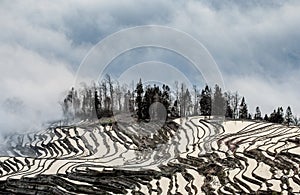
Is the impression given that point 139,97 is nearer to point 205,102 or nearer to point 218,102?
point 205,102

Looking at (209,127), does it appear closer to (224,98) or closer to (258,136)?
(258,136)

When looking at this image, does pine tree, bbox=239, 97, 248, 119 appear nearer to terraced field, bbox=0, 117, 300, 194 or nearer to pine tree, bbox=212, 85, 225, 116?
pine tree, bbox=212, 85, 225, 116

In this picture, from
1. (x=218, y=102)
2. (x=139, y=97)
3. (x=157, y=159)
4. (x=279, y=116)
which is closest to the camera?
(x=157, y=159)

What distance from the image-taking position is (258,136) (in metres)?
36.8

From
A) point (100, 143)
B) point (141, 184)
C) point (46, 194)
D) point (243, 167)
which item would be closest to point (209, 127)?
point (100, 143)

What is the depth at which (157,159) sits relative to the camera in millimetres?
31703

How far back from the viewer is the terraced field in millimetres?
24672

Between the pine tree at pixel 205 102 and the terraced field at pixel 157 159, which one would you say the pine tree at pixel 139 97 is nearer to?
the terraced field at pixel 157 159

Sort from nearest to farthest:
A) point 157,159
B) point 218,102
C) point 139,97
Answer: point 157,159
point 139,97
point 218,102

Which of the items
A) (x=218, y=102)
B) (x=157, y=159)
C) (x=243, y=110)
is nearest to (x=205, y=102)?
(x=218, y=102)

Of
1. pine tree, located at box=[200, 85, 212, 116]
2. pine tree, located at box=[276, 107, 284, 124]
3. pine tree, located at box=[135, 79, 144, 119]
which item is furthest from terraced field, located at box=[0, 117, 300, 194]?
pine tree, located at box=[276, 107, 284, 124]

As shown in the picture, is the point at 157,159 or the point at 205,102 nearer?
the point at 157,159

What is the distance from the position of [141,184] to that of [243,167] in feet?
20.0

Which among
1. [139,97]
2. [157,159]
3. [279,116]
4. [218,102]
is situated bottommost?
[157,159]
